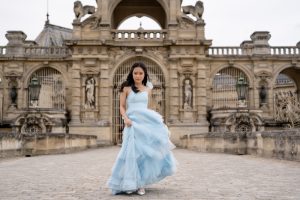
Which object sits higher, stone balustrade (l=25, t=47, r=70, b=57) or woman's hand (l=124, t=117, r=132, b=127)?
stone balustrade (l=25, t=47, r=70, b=57)

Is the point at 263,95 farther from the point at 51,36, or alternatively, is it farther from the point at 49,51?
the point at 51,36

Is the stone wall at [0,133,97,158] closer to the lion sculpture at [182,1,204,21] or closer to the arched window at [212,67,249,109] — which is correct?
the lion sculpture at [182,1,204,21]

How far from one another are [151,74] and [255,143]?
49.4 feet

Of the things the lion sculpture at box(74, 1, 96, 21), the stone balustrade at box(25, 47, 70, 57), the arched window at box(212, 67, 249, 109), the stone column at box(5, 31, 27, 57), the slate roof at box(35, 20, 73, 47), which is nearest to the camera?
the lion sculpture at box(74, 1, 96, 21)

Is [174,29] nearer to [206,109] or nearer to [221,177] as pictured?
[206,109]

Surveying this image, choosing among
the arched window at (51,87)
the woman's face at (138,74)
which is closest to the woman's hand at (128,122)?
the woman's face at (138,74)

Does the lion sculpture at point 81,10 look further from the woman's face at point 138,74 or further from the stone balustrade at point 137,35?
the woman's face at point 138,74

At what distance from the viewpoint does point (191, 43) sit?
28.6 meters

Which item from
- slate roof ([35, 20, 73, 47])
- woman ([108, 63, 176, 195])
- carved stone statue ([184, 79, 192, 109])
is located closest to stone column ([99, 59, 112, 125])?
carved stone statue ([184, 79, 192, 109])

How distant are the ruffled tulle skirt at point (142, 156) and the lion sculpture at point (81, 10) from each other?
23.7 m

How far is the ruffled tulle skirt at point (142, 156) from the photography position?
6.24 m

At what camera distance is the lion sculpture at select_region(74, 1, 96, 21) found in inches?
1164

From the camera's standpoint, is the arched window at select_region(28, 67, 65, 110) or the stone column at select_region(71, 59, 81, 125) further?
the arched window at select_region(28, 67, 65, 110)

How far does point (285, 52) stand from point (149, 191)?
27.5 m
